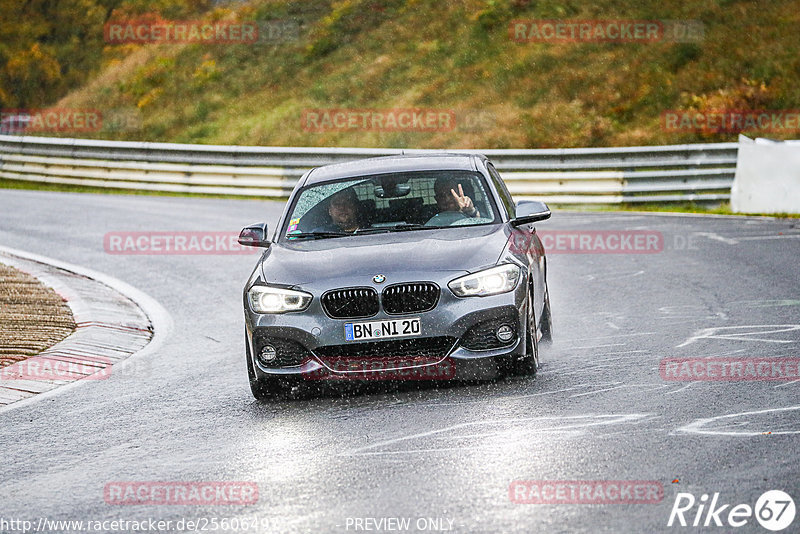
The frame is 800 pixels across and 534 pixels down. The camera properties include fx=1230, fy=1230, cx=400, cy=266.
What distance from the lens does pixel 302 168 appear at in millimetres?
26078

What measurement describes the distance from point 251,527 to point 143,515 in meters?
0.59

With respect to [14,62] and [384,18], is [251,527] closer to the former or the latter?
[384,18]

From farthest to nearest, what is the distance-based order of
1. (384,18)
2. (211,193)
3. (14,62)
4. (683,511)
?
(14,62), (384,18), (211,193), (683,511)

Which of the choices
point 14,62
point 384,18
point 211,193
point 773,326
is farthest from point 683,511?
point 14,62

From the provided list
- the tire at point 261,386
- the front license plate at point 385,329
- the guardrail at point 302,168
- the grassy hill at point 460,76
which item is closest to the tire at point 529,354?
the front license plate at point 385,329

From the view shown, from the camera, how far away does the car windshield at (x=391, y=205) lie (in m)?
9.00

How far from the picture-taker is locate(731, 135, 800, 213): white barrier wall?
66.0ft

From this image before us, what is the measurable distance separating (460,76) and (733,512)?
34.0 metres

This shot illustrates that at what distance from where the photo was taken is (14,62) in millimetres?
63219

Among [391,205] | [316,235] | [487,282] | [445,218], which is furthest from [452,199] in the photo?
[487,282]

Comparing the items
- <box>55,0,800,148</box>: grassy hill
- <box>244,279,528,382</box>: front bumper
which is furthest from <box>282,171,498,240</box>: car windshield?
<box>55,0,800,148</box>: grassy hill

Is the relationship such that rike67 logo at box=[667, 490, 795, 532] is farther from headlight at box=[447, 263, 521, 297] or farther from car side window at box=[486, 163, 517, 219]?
car side window at box=[486, 163, 517, 219]

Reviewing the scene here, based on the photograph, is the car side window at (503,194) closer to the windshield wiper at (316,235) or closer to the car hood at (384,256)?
the car hood at (384,256)

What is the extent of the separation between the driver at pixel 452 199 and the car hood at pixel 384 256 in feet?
1.03
